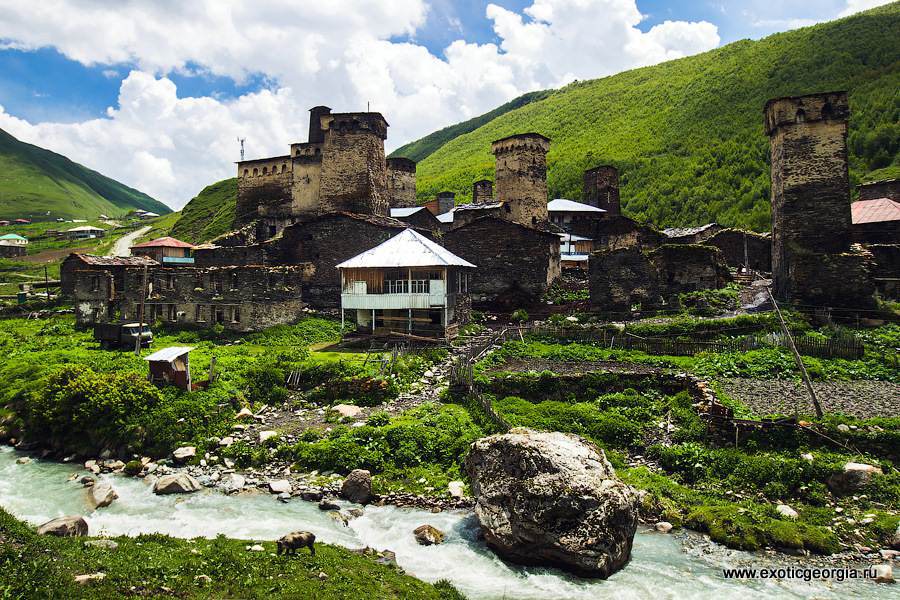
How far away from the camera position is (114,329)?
26.6 m

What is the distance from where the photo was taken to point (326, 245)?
34.7 m

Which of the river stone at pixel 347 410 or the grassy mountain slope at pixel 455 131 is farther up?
the grassy mountain slope at pixel 455 131

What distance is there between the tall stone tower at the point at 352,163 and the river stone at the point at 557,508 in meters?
30.6

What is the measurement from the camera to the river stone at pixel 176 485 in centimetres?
1473

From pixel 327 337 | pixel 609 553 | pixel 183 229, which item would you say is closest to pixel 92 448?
pixel 327 337

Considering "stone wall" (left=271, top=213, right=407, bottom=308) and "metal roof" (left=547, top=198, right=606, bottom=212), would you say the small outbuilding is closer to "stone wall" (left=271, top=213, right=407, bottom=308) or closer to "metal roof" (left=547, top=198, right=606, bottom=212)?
"stone wall" (left=271, top=213, right=407, bottom=308)

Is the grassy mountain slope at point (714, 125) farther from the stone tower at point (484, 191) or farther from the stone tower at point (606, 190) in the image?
the stone tower at point (484, 191)

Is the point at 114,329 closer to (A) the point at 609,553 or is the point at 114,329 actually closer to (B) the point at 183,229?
(A) the point at 609,553

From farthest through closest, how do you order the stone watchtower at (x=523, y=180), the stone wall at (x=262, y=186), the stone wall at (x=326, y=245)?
the stone wall at (x=262, y=186) < the stone watchtower at (x=523, y=180) < the stone wall at (x=326, y=245)

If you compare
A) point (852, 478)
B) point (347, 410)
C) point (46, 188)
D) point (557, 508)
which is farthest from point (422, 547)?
point (46, 188)

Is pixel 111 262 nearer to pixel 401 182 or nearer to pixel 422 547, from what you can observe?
pixel 401 182

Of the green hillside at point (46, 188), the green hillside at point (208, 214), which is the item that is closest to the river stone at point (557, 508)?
the green hillside at point (208, 214)

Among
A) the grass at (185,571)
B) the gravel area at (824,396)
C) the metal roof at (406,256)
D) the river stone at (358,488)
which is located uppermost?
the metal roof at (406,256)

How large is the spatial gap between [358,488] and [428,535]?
2.87 metres
